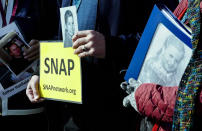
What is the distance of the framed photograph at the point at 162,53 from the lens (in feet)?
3.72

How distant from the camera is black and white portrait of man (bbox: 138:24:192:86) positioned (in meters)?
1.14

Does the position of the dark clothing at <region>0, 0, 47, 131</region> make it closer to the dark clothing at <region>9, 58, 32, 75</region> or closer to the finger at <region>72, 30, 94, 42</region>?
the dark clothing at <region>9, 58, 32, 75</region>

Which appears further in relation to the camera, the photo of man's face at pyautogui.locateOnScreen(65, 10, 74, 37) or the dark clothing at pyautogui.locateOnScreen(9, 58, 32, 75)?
the dark clothing at pyautogui.locateOnScreen(9, 58, 32, 75)

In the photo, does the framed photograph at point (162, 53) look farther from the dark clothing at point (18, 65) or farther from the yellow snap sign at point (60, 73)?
the dark clothing at point (18, 65)

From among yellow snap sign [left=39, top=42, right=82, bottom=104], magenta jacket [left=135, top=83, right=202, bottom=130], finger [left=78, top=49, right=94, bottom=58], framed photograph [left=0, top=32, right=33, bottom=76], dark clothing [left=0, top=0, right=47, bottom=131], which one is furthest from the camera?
dark clothing [left=0, top=0, right=47, bottom=131]

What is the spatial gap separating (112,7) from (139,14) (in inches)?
5.9

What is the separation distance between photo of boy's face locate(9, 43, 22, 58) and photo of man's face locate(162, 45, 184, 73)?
99 cm

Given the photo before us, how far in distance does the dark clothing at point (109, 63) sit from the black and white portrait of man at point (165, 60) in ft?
0.74

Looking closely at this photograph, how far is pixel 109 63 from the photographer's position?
58.8 inches

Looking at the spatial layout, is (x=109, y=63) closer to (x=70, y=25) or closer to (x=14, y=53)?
(x=70, y=25)

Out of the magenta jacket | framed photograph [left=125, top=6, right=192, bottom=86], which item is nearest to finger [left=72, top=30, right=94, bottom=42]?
framed photograph [left=125, top=6, right=192, bottom=86]

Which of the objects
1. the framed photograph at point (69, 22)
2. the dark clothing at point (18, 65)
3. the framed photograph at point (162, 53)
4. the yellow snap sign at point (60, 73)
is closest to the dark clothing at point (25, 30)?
the dark clothing at point (18, 65)

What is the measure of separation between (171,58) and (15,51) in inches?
41.0

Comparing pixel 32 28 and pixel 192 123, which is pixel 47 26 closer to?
pixel 32 28
